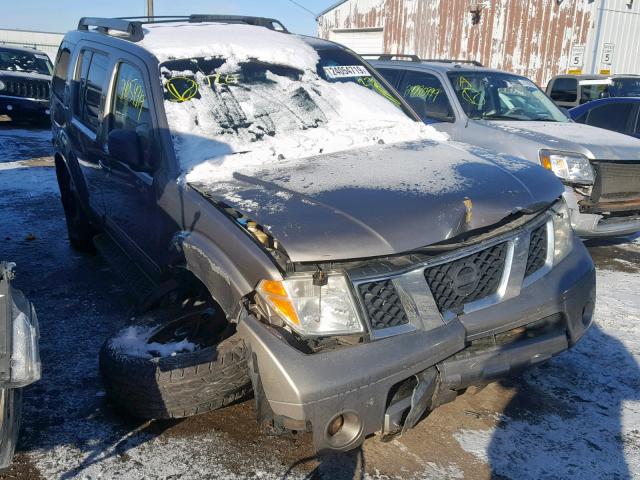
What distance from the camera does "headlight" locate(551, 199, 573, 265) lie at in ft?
9.87

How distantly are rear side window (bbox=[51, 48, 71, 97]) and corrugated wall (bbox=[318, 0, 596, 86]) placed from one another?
1543 cm

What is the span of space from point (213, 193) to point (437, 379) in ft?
4.37

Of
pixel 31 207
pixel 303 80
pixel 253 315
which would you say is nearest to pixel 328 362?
pixel 253 315

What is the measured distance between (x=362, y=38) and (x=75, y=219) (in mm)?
20032

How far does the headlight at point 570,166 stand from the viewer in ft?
17.5

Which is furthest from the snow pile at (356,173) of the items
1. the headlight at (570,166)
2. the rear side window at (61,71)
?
the rear side window at (61,71)

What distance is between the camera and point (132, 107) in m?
3.69

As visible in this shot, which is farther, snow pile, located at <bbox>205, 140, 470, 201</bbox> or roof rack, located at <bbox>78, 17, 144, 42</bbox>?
roof rack, located at <bbox>78, 17, 144, 42</bbox>

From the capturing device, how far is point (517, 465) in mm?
2719

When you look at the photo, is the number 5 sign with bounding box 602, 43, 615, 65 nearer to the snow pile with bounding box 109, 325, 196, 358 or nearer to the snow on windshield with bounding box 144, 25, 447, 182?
the snow on windshield with bounding box 144, 25, 447, 182

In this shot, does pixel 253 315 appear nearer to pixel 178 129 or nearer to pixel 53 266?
pixel 178 129

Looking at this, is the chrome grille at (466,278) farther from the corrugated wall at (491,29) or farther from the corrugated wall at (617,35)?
the corrugated wall at (491,29)

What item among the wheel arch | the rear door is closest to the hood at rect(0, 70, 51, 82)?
the rear door

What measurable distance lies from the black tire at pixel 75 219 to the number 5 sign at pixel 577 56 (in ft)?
50.9
